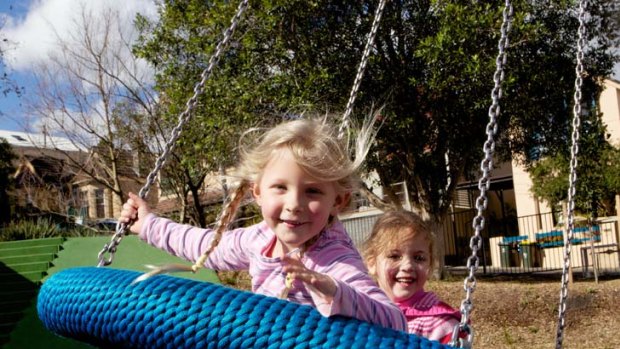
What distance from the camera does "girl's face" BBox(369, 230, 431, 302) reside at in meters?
2.35

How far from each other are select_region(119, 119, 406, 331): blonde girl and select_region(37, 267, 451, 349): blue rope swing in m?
0.20

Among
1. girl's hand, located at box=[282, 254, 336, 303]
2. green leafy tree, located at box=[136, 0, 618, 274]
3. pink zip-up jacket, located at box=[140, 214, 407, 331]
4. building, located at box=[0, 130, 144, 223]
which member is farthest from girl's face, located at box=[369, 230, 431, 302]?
building, located at box=[0, 130, 144, 223]

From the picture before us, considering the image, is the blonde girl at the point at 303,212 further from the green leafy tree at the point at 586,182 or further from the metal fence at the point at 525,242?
the metal fence at the point at 525,242

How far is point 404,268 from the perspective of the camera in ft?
7.73

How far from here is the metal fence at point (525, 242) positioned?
14.4 m

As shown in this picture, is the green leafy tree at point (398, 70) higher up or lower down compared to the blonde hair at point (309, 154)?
higher up

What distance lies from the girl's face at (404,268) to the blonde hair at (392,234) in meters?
0.02

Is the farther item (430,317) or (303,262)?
(430,317)

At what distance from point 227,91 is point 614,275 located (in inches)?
312

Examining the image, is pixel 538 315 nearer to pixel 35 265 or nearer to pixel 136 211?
pixel 35 265

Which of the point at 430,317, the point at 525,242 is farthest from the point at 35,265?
the point at 525,242

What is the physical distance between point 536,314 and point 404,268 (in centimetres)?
685

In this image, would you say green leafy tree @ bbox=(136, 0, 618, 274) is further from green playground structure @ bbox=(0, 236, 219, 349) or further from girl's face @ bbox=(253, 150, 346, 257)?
girl's face @ bbox=(253, 150, 346, 257)

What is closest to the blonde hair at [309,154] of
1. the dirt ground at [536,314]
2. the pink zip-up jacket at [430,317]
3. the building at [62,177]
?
the pink zip-up jacket at [430,317]
